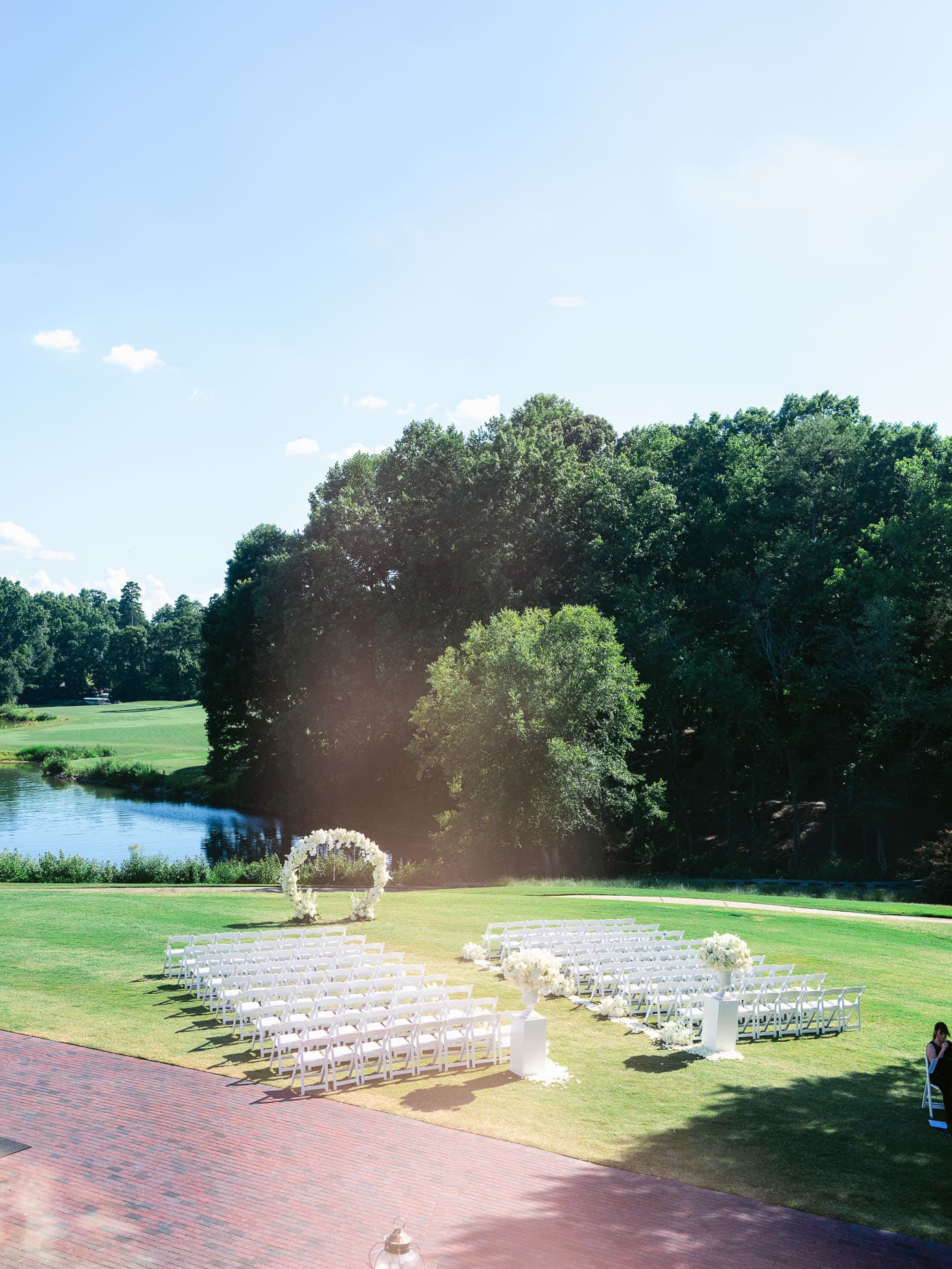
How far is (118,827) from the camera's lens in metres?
55.9

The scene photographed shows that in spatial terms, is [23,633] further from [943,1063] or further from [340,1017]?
[943,1063]

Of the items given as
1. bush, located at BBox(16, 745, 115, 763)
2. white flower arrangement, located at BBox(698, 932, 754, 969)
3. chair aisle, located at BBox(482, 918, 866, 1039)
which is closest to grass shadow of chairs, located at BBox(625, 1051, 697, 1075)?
chair aisle, located at BBox(482, 918, 866, 1039)

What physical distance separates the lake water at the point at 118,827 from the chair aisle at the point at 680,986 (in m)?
29.7

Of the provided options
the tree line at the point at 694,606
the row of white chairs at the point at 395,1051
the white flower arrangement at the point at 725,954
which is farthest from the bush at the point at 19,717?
the white flower arrangement at the point at 725,954

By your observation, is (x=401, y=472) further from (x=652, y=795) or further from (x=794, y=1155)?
(x=794, y=1155)

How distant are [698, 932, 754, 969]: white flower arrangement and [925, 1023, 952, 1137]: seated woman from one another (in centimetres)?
272

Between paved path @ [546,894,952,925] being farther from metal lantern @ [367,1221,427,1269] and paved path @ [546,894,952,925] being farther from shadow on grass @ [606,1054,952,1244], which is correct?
metal lantern @ [367,1221,427,1269]

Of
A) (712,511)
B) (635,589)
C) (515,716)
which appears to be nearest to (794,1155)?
(515,716)

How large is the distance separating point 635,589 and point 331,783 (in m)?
22.9

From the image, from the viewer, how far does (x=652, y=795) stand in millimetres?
46312

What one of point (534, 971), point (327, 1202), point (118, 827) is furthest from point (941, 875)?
point (118, 827)

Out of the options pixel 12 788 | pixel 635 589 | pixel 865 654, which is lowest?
pixel 12 788

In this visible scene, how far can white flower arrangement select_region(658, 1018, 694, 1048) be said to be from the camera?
14.2 metres

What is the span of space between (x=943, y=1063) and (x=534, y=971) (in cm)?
485
